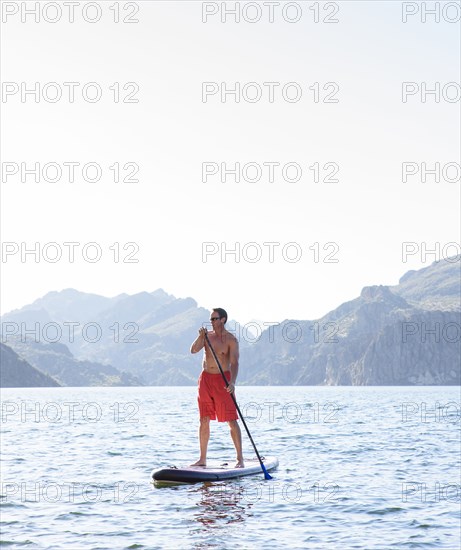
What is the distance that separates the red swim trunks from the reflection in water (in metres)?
1.73

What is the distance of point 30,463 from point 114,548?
16.0 metres

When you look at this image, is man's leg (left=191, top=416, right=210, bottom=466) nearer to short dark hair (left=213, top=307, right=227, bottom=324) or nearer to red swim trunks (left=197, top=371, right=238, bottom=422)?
red swim trunks (left=197, top=371, right=238, bottom=422)

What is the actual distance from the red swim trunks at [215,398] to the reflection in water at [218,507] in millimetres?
1725

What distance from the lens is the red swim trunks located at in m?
20.6

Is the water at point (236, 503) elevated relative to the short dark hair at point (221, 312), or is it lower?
lower

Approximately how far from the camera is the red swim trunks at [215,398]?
67.6 feet

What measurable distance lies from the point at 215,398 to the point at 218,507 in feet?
9.43

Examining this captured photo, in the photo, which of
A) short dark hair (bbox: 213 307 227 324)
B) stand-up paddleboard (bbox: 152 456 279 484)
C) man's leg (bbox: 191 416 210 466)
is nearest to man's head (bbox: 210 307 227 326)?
short dark hair (bbox: 213 307 227 324)

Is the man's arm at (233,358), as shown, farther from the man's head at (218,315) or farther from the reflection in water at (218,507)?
the reflection in water at (218,507)

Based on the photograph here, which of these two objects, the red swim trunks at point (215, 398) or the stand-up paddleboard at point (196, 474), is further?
the stand-up paddleboard at point (196, 474)

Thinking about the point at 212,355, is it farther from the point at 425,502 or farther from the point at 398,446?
the point at 398,446

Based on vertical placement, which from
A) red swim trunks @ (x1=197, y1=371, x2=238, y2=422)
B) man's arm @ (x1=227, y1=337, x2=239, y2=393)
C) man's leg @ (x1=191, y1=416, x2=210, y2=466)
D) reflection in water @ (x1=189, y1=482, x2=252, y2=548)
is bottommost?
reflection in water @ (x1=189, y1=482, x2=252, y2=548)

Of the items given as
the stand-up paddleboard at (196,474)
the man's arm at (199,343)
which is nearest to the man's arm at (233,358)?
the man's arm at (199,343)

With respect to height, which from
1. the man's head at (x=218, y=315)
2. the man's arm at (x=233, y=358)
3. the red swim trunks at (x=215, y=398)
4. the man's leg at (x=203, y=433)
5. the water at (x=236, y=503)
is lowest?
the water at (x=236, y=503)
